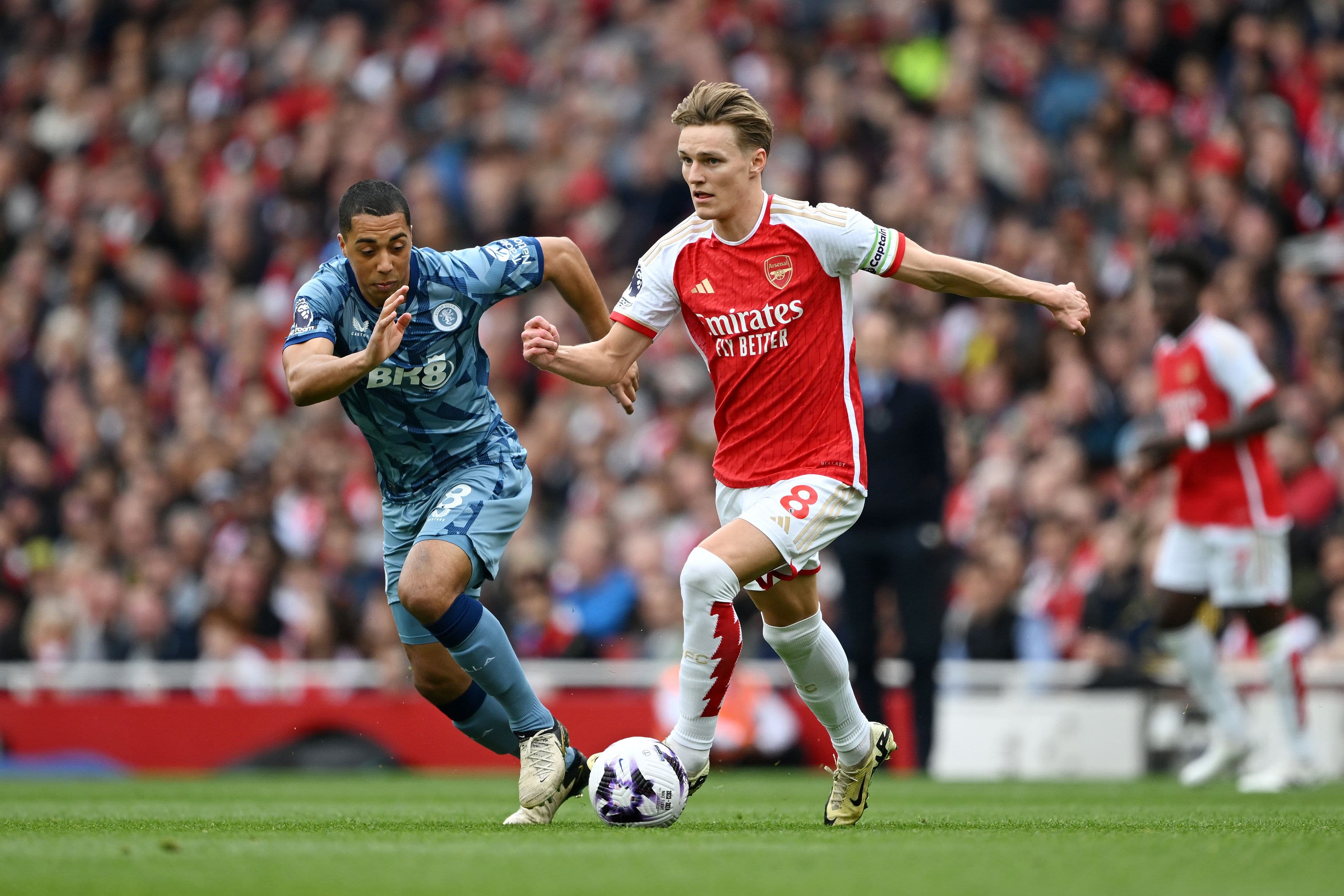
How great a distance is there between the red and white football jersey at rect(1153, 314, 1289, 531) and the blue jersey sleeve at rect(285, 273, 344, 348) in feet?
16.1

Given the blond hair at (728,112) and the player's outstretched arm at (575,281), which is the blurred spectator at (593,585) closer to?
the player's outstretched arm at (575,281)

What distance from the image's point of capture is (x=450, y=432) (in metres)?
7.11

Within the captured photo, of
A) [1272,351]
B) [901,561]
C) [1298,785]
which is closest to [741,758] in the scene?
[901,561]

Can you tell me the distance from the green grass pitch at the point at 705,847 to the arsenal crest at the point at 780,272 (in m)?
1.92

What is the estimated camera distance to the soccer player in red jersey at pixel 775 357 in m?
6.28

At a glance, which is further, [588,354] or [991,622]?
[991,622]

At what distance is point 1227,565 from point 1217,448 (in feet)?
2.08

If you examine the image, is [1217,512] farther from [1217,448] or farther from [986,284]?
[986,284]

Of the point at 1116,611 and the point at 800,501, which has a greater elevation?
the point at 800,501

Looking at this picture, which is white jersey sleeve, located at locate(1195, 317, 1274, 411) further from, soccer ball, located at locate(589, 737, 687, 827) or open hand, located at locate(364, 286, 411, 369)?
open hand, located at locate(364, 286, 411, 369)

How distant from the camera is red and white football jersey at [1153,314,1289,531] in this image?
9570 mm

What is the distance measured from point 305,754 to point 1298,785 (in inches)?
262

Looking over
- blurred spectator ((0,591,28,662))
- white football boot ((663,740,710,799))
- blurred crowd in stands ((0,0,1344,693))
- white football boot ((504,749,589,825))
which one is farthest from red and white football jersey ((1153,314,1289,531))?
blurred spectator ((0,591,28,662))

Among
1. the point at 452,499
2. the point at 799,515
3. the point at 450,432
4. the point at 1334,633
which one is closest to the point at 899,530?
the point at 1334,633
